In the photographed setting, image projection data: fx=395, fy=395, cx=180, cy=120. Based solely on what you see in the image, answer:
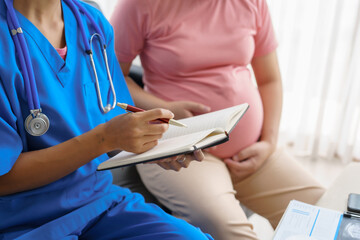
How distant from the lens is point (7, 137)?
815mm

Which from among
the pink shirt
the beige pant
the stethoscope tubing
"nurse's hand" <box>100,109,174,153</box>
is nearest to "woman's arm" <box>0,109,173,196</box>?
"nurse's hand" <box>100,109,174,153</box>

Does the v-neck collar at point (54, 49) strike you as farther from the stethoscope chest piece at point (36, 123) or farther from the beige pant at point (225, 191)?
the beige pant at point (225, 191)

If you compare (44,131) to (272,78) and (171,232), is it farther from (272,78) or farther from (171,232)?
(272,78)

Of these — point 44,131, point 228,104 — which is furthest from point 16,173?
point 228,104

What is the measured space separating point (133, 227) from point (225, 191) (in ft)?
1.28

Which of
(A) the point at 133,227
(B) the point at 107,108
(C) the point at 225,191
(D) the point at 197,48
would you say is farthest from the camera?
(D) the point at 197,48

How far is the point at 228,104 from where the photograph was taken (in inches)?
53.9

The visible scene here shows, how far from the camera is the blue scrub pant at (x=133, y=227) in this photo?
2.96ft

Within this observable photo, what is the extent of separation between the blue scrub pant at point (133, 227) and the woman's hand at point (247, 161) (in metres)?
0.44

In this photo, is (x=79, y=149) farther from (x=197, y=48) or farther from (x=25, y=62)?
(x=197, y=48)

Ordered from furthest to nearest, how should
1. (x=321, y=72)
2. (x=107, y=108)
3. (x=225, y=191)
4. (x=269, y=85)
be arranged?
1. (x=321, y=72)
2. (x=269, y=85)
3. (x=225, y=191)
4. (x=107, y=108)

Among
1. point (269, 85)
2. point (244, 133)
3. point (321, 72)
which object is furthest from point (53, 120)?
point (321, 72)

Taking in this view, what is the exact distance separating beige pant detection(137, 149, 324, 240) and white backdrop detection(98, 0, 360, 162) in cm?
105

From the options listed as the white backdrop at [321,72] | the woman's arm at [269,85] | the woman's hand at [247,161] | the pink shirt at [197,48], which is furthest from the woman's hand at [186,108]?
the white backdrop at [321,72]
